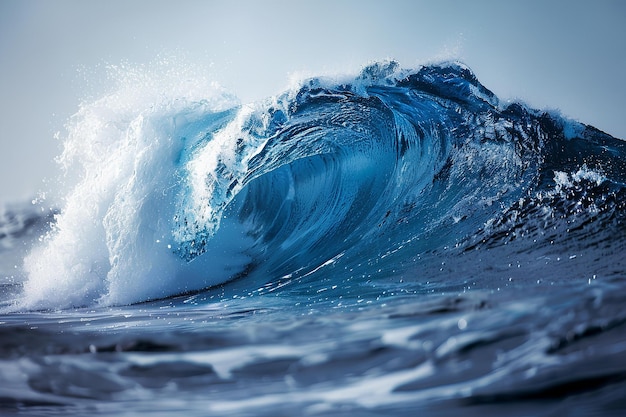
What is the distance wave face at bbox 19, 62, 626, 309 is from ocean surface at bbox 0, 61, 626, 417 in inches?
0.9

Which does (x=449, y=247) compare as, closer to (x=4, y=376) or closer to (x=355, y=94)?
(x=355, y=94)

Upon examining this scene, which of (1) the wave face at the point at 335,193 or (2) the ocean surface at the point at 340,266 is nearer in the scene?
(2) the ocean surface at the point at 340,266

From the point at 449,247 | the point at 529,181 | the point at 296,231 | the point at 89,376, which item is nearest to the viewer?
the point at 89,376

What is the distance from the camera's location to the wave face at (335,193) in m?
3.89

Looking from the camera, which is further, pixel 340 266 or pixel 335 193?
pixel 335 193

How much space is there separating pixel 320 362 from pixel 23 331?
1748 mm

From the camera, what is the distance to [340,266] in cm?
401

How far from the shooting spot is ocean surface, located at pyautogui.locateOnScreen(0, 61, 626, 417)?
57.6 inches

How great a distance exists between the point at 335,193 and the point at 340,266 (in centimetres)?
148

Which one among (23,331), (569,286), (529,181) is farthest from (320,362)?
(529,181)

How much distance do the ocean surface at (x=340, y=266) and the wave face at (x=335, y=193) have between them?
22 mm

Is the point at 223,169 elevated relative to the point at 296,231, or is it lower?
elevated

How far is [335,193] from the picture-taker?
5328 millimetres

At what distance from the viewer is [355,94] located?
17.7ft
